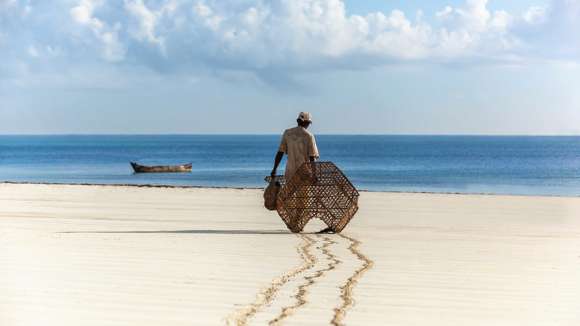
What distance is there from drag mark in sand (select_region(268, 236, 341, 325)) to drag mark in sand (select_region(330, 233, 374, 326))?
260mm

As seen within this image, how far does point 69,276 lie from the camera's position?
22.8 feet

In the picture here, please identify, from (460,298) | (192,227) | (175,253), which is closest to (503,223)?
(192,227)

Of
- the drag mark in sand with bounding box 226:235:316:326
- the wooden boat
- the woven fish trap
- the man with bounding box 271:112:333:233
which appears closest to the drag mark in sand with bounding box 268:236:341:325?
the drag mark in sand with bounding box 226:235:316:326

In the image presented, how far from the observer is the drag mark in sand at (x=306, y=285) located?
18.1 feet

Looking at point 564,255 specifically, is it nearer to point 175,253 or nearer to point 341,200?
point 341,200

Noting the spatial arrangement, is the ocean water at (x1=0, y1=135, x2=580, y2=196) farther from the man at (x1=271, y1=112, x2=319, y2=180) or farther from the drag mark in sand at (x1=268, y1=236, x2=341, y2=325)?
the drag mark in sand at (x1=268, y1=236, x2=341, y2=325)

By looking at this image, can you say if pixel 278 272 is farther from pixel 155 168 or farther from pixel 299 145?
pixel 155 168

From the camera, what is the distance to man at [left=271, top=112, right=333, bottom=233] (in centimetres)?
1078

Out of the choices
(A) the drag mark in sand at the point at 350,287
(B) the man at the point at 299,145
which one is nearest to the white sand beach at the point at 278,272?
(A) the drag mark in sand at the point at 350,287

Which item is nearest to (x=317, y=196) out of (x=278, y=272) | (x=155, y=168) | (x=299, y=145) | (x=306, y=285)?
(x=299, y=145)

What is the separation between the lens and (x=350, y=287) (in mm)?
6668

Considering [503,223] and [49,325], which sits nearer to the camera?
[49,325]

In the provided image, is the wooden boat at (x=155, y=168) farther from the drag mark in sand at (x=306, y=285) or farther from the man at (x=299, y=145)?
the drag mark in sand at (x=306, y=285)

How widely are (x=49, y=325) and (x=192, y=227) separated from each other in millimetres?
7285
